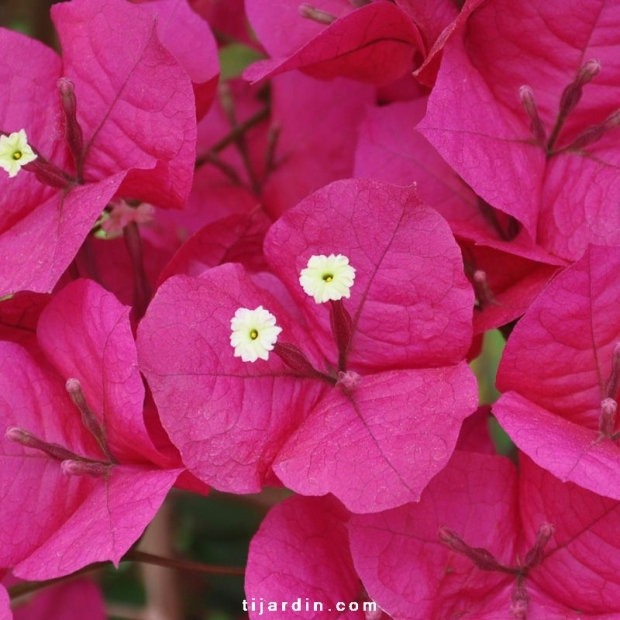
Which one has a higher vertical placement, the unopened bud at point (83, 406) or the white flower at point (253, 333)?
the white flower at point (253, 333)

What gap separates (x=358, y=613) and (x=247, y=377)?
0.17 metres

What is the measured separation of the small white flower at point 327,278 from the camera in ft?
1.78

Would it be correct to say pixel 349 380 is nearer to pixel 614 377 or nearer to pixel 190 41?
pixel 614 377

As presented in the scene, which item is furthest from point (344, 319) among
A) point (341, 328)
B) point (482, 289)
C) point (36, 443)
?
point (36, 443)

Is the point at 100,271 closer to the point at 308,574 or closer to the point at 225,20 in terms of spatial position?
the point at 308,574

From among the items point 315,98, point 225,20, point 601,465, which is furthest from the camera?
point 225,20

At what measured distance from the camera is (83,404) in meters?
0.59

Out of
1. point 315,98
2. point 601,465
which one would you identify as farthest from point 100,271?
point 601,465

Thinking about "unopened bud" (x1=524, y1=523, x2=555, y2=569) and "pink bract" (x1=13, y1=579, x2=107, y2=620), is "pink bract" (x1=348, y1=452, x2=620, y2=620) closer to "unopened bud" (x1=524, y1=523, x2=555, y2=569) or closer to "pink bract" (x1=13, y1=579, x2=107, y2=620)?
"unopened bud" (x1=524, y1=523, x2=555, y2=569)

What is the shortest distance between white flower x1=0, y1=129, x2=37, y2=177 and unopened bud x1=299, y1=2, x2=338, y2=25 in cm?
22

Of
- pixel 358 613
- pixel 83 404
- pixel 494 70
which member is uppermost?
pixel 494 70

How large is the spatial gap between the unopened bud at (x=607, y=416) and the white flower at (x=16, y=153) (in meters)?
0.40

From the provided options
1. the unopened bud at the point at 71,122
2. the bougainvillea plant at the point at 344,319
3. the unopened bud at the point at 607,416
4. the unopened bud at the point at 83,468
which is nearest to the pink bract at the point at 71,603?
the bougainvillea plant at the point at 344,319

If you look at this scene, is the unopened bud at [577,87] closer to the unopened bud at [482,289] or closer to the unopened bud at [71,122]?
the unopened bud at [482,289]
